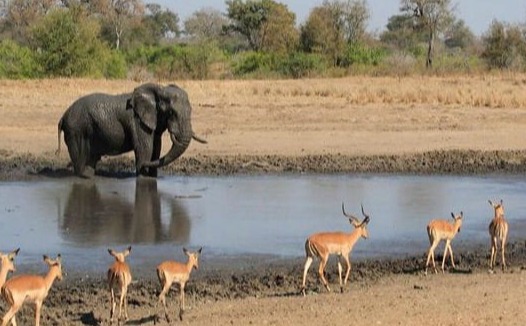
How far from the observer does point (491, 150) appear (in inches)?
1155

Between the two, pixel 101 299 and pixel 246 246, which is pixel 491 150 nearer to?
pixel 246 246

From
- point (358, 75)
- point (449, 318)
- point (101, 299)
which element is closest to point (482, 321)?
point (449, 318)

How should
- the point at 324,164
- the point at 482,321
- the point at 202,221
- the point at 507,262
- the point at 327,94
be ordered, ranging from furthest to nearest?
the point at 327,94, the point at 324,164, the point at 202,221, the point at 507,262, the point at 482,321

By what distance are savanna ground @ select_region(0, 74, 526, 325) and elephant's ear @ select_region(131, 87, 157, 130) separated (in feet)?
4.57

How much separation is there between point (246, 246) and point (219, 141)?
1284cm

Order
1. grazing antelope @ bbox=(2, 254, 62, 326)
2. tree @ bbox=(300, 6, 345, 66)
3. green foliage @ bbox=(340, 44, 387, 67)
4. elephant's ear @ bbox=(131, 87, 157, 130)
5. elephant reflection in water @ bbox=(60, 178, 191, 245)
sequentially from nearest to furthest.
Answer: grazing antelope @ bbox=(2, 254, 62, 326) → elephant reflection in water @ bbox=(60, 178, 191, 245) → elephant's ear @ bbox=(131, 87, 157, 130) → green foliage @ bbox=(340, 44, 387, 67) → tree @ bbox=(300, 6, 345, 66)

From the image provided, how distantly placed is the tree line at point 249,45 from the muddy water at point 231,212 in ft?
95.5

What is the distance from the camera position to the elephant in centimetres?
2489

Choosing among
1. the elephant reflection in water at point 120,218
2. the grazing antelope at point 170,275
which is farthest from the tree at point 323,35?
the grazing antelope at point 170,275

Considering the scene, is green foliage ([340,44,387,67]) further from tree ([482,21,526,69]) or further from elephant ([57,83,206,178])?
elephant ([57,83,206,178])

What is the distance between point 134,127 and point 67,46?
28417 millimetres

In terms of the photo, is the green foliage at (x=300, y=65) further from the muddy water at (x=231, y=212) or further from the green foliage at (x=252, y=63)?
the muddy water at (x=231, y=212)

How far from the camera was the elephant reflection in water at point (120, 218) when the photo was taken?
708 inches

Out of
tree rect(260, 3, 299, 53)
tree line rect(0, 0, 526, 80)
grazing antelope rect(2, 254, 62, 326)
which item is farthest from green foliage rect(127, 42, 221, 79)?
grazing antelope rect(2, 254, 62, 326)
